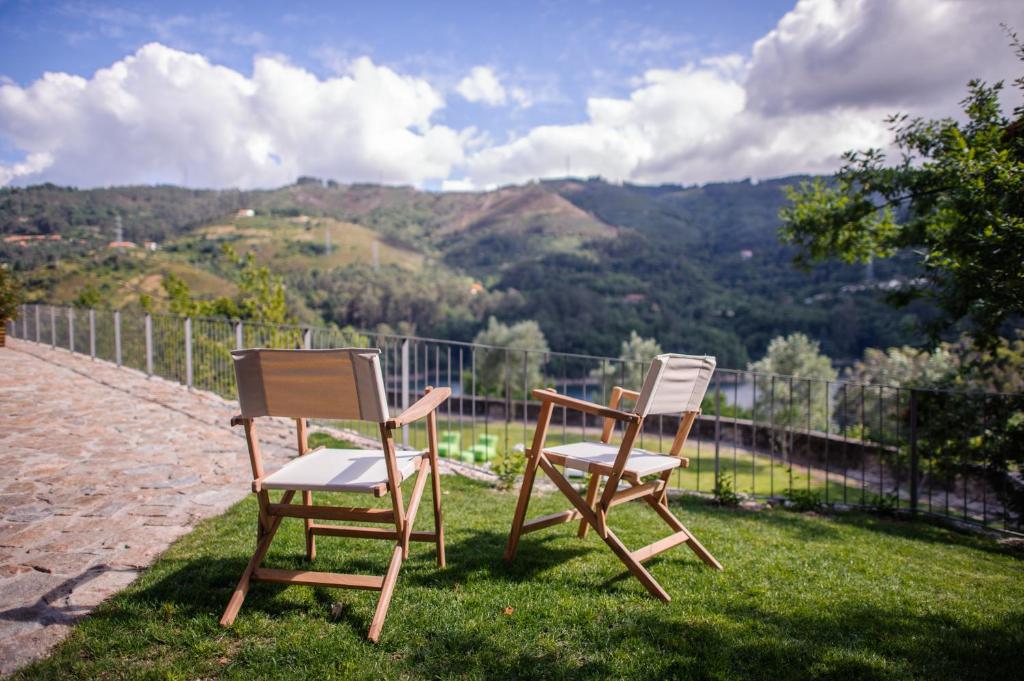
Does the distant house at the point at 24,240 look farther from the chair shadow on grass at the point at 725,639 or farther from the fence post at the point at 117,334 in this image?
the chair shadow on grass at the point at 725,639

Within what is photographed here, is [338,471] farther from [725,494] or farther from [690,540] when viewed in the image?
[725,494]

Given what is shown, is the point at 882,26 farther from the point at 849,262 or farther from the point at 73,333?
the point at 73,333

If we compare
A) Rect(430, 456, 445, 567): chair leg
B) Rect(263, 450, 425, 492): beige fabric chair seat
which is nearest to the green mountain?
Rect(263, 450, 425, 492): beige fabric chair seat

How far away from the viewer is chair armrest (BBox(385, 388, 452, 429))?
7.90 ft

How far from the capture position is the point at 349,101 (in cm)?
7819

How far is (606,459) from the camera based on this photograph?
3.03 metres

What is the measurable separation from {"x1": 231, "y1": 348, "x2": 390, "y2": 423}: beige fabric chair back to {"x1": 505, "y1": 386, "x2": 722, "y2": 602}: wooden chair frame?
890 millimetres

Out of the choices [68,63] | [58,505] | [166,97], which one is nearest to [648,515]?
[58,505]

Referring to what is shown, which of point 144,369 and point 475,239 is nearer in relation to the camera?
point 144,369

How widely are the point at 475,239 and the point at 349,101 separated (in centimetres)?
2448

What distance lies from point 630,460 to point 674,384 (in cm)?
48

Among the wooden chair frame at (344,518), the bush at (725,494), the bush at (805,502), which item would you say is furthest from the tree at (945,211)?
the wooden chair frame at (344,518)

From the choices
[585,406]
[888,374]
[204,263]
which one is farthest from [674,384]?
[204,263]

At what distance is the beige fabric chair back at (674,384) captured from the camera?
276 centimetres
